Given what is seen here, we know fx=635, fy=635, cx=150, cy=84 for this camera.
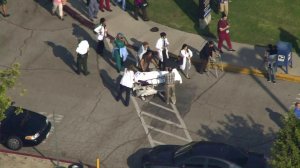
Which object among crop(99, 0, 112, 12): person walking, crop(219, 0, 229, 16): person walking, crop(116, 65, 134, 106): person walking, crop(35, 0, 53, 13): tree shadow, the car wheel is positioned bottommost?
the car wheel

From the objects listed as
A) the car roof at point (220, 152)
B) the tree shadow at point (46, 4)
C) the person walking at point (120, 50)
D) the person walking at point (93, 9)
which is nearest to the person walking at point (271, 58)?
the person walking at point (120, 50)

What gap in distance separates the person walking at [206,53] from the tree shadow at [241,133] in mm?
2796

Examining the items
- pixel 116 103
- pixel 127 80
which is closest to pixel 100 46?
pixel 116 103

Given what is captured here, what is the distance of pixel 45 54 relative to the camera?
27.3m

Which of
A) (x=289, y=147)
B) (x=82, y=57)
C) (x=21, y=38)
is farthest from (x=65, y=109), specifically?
(x=289, y=147)

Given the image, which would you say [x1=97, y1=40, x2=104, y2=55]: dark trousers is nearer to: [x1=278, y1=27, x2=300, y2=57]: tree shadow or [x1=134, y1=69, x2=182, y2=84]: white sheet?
[x1=134, y1=69, x2=182, y2=84]: white sheet

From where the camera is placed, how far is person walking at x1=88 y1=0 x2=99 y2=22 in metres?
28.5

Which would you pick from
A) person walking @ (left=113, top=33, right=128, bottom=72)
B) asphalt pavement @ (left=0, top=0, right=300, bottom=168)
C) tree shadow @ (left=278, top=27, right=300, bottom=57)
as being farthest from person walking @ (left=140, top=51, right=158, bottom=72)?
tree shadow @ (left=278, top=27, right=300, bottom=57)

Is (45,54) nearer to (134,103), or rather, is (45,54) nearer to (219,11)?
(134,103)

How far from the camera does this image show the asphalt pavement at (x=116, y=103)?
22.4 meters

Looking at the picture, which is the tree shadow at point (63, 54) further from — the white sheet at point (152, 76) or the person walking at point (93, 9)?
the white sheet at point (152, 76)

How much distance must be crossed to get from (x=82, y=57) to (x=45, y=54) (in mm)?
2754

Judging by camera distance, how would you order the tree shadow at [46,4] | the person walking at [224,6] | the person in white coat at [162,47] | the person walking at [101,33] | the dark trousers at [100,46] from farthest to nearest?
the tree shadow at [46,4]
the person walking at [224,6]
the dark trousers at [100,46]
the person walking at [101,33]
the person in white coat at [162,47]

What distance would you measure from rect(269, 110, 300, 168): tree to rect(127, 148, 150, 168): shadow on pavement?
17.9ft
